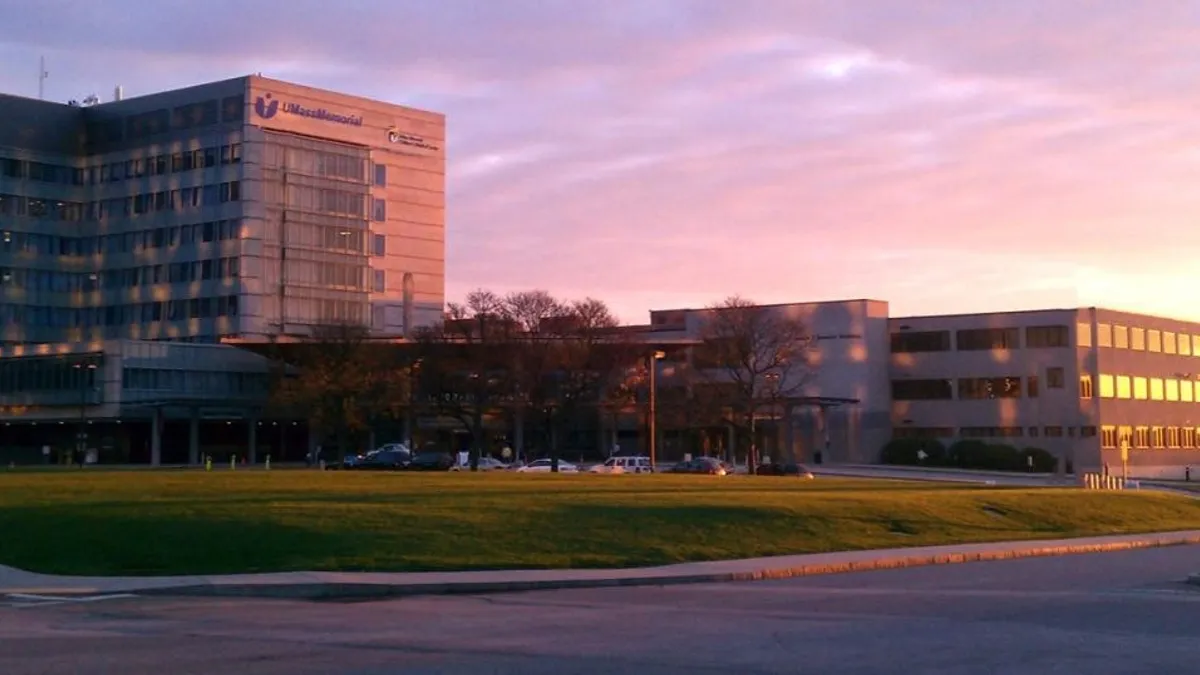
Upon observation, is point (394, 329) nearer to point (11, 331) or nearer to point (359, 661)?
point (11, 331)

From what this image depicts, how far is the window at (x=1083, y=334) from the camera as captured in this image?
112306 millimetres

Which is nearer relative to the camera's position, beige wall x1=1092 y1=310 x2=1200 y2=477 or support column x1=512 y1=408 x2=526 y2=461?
support column x1=512 y1=408 x2=526 y2=461

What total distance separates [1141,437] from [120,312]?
92737mm

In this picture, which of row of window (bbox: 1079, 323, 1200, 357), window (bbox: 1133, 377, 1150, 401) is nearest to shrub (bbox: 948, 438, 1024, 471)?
row of window (bbox: 1079, 323, 1200, 357)

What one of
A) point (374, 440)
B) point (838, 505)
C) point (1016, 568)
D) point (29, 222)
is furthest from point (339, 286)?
point (1016, 568)

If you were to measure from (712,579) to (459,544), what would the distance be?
5.64 m

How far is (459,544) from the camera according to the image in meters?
29.5

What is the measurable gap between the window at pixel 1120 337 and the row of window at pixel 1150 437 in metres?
6.72

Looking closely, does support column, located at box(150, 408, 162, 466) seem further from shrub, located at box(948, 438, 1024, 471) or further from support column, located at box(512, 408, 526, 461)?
shrub, located at box(948, 438, 1024, 471)

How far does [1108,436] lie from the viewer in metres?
113

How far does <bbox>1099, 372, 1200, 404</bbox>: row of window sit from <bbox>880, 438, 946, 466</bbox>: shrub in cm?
1256

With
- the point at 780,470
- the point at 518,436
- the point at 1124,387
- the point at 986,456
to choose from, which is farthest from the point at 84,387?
the point at 1124,387

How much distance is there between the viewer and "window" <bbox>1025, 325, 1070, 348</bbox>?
112875 millimetres

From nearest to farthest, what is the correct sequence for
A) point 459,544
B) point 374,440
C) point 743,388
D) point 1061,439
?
point 459,544
point 743,388
point 1061,439
point 374,440
